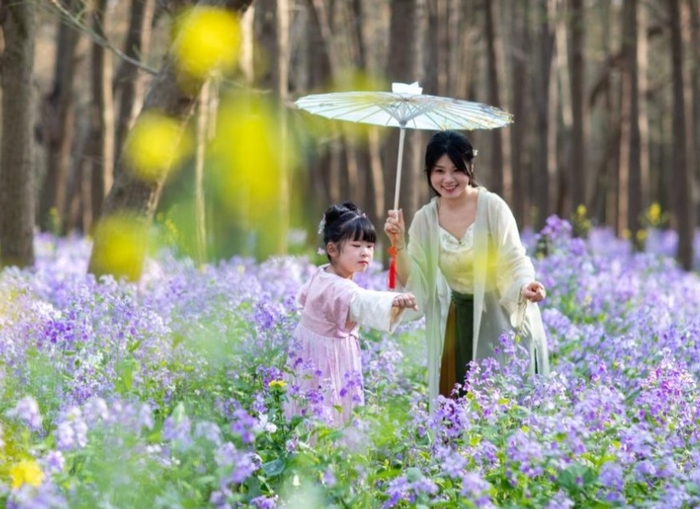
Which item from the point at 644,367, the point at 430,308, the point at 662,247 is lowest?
the point at 662,247

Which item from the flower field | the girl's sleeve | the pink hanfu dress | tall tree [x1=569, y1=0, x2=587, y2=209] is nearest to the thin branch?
the flower field

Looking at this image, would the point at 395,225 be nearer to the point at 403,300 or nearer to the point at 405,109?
the point at 403,300

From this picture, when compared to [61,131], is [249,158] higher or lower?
lower

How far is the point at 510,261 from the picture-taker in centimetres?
569

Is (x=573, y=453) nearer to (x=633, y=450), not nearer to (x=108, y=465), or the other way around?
(x=633, y=450)

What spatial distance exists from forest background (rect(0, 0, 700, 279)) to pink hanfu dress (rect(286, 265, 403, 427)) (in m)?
3.23

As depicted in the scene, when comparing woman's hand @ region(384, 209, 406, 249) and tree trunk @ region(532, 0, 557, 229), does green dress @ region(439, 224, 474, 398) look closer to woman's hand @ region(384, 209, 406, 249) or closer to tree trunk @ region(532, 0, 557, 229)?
woman's hand @ region(384, 209, 406, 249)

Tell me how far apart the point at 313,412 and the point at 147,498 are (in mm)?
926

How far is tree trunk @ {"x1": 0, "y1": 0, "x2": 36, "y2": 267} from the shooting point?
9203mm

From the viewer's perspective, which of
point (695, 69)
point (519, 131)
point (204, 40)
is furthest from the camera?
point (695, 69)

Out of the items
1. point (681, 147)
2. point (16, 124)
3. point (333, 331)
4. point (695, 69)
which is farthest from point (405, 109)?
point (695, 69)

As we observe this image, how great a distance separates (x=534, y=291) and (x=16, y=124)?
545 cm

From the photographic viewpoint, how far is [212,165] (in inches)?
519

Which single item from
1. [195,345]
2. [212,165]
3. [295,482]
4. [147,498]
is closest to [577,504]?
[295,482]
